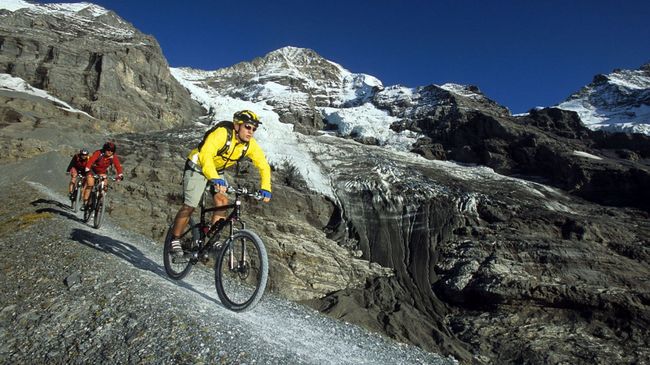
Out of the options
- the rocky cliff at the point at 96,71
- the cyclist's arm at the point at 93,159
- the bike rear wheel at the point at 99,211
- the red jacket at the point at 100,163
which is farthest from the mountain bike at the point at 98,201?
the rocky cliff at the point at 96,71

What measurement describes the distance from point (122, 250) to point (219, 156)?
5.89 meters

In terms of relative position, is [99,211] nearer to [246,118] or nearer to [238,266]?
[238,266]

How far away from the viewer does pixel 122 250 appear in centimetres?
1226

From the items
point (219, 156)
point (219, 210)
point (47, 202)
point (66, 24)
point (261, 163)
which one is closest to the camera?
point (219, 156)

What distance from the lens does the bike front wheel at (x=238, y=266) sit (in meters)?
7.68

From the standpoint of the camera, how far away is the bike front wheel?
25.2 ft

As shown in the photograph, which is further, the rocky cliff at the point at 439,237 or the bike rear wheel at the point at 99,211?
the rocky cliff at the point at 439,237

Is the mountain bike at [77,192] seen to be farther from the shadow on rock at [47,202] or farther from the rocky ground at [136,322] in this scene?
the rocky ground at [136,322]

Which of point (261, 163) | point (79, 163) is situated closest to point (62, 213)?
point (79, 163)

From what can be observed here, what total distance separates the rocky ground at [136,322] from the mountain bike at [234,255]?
378mm

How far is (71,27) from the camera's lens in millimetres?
→ 134375

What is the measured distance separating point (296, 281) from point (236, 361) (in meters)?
43.5

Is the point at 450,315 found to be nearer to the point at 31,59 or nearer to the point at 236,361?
the point at 236,361

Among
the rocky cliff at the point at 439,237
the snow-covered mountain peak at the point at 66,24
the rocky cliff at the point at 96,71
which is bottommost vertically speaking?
the rocky cliff at the point at 439,237
